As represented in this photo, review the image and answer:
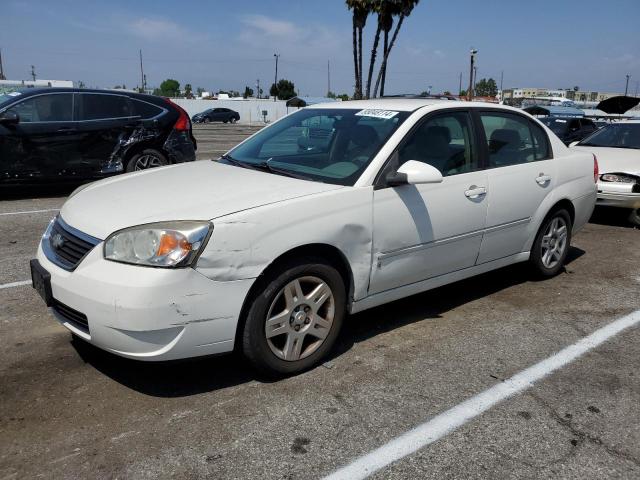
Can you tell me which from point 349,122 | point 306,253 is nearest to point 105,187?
point 306,253

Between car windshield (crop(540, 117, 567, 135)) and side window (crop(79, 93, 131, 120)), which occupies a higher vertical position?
side window (crop(79, 93, 131, 120))

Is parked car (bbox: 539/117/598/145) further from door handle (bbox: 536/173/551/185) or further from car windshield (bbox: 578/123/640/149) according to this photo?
door handle (bbox: 536/173/551/185)

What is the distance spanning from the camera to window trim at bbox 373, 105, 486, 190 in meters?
3.58

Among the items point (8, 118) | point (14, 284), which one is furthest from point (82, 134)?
point (14, 284)

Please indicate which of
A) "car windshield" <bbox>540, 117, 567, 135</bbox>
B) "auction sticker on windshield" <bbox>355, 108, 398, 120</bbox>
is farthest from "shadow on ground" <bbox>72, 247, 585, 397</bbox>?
"car windshield" <bbox>540, 117, 567, 135</bbox>

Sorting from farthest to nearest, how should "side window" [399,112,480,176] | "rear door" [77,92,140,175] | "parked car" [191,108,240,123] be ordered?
"parked car" [191,108,240,123], "rear door" [77,92,140,175], "side window" [399,112,480,176]

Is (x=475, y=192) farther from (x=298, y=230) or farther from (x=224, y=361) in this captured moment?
(x=224, y=361)

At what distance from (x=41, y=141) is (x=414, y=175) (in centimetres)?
671

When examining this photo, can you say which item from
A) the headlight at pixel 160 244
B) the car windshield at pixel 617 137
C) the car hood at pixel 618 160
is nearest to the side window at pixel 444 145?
the headlight at pixel 160 244

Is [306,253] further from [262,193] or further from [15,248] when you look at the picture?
[15,248]

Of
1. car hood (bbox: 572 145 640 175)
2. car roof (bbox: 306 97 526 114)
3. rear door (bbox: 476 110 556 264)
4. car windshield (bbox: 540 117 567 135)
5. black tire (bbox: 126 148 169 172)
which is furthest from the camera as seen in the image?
car windshield (bbox: 540 117 567 135)

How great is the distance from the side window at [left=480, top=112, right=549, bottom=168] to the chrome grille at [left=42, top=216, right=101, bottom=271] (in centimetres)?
292

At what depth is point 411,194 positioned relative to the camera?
370cm

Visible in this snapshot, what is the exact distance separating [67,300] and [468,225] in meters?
2.66
